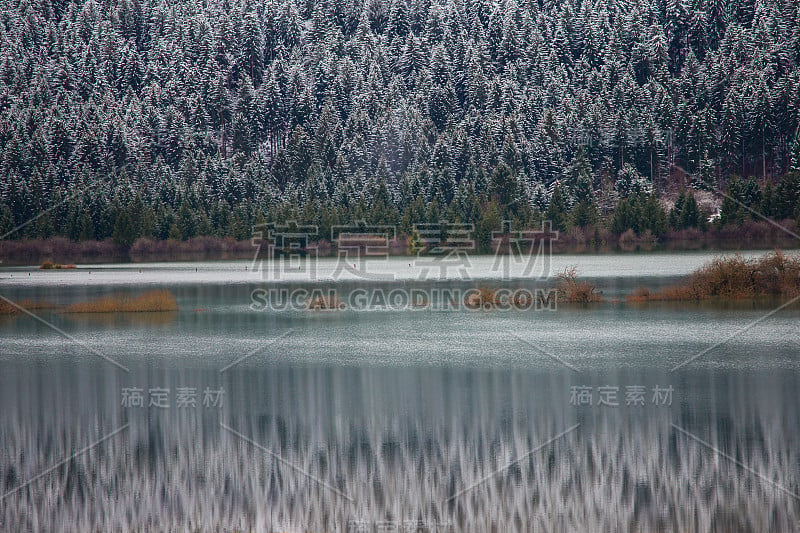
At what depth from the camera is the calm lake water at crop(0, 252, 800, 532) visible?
1129 cm

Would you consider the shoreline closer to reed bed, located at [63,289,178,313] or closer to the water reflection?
reed bed, located at [63,289,178,313]

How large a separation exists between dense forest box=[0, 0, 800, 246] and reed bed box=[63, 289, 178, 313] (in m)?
62.3

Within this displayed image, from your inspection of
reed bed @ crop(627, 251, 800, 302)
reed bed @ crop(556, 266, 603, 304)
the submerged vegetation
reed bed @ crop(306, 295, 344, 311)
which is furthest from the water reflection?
the submerged vegetation

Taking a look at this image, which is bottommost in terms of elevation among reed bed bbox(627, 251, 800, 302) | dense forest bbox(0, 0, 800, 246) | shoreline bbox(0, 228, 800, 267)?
shoreline bbox(0, 228, 800, 267)

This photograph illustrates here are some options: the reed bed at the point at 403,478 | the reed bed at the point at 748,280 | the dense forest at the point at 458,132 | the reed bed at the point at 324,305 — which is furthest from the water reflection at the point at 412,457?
the dense forest at the point at 458,132

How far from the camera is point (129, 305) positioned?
3731 centimetres

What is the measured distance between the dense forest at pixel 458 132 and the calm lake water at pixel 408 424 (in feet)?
226

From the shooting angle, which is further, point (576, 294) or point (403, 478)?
point (576, 294)

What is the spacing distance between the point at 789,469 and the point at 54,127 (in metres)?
153

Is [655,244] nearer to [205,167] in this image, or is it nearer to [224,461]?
[205,167]

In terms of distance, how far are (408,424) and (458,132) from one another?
378 feet

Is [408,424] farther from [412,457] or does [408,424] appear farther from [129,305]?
[129,305]

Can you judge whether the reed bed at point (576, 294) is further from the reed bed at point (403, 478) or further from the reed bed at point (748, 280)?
the reed bed at point (403, 478)

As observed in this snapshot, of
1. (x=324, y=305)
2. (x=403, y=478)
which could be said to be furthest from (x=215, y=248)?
(x=403, y=478)
